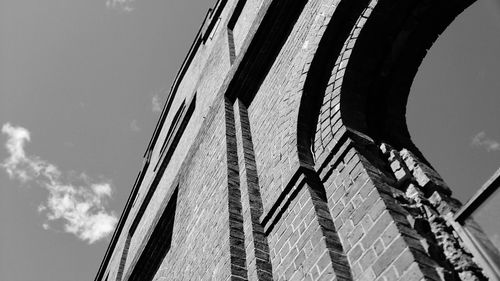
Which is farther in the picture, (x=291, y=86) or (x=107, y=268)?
(x=107, y=268)

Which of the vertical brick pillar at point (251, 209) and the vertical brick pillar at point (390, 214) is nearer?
the vertical brick pillar at point (390, 214)

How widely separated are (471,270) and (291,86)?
2104mm

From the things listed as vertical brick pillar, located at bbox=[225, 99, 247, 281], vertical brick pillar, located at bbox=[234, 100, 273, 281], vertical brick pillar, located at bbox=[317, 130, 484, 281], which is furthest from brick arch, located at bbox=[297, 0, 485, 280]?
vertical brick pillar, located at bbox=[225, 99, 247, 281]

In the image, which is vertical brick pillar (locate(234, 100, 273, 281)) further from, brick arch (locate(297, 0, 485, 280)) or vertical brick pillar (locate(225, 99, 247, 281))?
brick arch (locate(297, 0, 485, 280))

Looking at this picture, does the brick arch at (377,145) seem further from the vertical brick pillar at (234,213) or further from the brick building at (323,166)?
the vertical brick pillar at (234,213)

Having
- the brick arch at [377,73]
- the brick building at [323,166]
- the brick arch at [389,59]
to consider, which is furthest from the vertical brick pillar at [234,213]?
the brick arch at [389,59]

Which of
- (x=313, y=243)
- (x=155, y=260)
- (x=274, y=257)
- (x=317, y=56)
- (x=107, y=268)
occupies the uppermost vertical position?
(x=317, y=56)

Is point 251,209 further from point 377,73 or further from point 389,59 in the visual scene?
point 389,59

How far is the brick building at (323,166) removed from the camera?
207 cm

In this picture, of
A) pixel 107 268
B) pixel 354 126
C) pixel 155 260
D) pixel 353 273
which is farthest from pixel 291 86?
pixel 107 268

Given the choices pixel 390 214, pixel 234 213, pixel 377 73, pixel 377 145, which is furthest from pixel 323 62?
pixel 390 214

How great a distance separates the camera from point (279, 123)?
3.49 meters

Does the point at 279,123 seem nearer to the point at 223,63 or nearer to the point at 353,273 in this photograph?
the point at 353,273

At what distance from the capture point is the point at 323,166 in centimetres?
273
